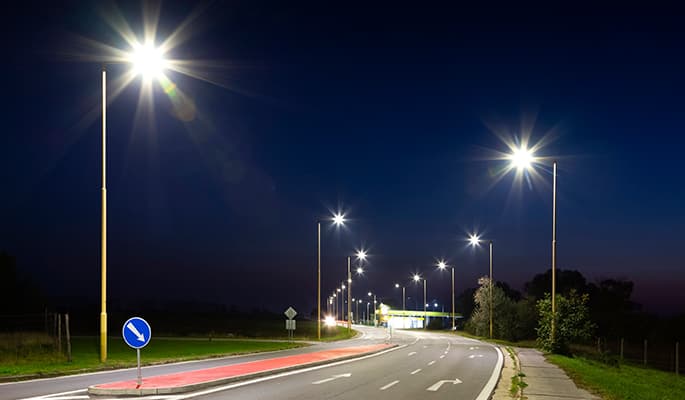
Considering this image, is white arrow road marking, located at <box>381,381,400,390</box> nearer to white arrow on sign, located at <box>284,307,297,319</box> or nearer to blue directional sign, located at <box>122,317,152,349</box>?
blue directional sign, located at <box>122,317,152,349</box>

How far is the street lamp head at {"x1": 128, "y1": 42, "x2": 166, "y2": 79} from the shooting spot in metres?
20.6

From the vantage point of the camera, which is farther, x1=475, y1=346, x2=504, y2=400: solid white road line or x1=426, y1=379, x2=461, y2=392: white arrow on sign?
x1=426, y1=379, x2=461, y2=392: white arrow on sign

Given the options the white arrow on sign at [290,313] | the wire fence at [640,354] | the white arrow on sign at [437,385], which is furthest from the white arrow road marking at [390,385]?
the white arrow on sign at [290,313]

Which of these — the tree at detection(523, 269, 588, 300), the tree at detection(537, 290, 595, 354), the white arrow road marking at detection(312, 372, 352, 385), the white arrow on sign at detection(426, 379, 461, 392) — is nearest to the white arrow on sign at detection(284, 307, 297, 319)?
the tree at detection(537, 290, 595, 354)

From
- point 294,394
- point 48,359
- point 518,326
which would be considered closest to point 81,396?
point 294,394

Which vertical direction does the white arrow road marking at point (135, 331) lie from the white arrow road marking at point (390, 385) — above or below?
above

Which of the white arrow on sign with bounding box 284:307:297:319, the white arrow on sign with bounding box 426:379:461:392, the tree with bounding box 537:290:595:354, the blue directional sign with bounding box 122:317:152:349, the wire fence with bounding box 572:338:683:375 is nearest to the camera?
the blue directional sign with bounding box 122:317:152:349

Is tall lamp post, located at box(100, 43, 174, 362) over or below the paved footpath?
over

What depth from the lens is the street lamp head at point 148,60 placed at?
20.6 metres

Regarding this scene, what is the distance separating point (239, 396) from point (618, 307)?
12022 cm

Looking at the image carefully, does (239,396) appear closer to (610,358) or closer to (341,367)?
Answer: (341,367)

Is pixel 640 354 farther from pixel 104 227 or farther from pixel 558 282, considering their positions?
pixel 558 282

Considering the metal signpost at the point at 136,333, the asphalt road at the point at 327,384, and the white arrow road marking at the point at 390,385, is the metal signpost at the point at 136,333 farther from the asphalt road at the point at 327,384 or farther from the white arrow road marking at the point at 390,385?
the white arrow road marking at the point at 390,385

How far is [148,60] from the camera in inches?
824
